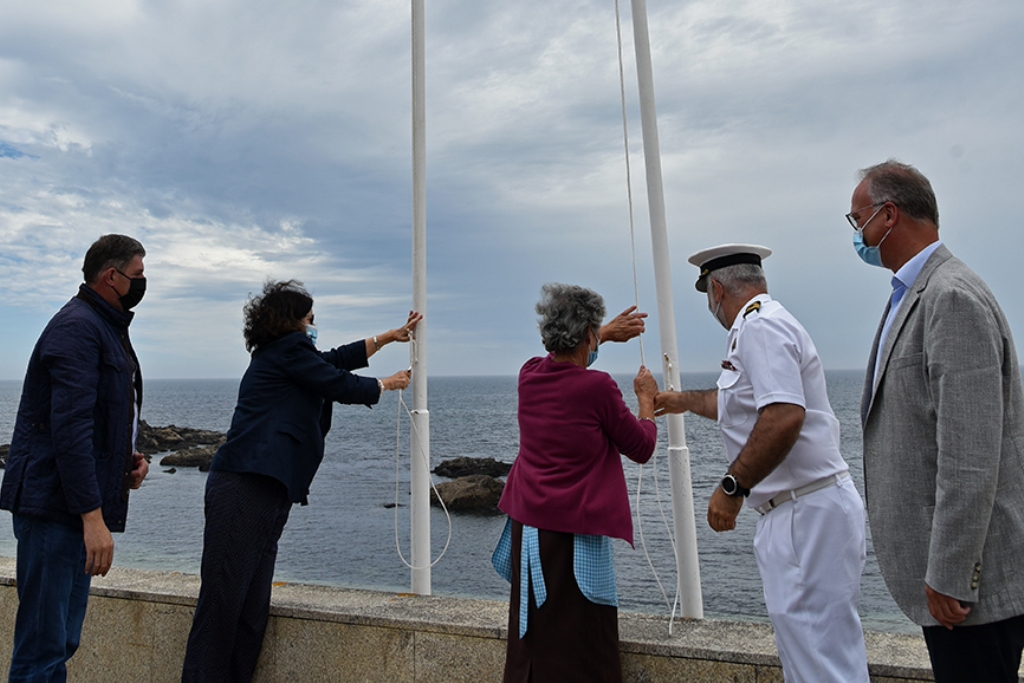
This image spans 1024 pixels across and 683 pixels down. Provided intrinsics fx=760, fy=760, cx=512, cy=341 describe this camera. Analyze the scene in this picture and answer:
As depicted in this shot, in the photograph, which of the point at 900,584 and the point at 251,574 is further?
the point at 251,574

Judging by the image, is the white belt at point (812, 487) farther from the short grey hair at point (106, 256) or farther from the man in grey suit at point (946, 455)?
the short grey hair at point (106, 256)

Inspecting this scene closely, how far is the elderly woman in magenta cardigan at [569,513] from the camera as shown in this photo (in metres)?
2.51

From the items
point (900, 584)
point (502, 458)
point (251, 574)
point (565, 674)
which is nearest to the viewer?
point (900, 584)

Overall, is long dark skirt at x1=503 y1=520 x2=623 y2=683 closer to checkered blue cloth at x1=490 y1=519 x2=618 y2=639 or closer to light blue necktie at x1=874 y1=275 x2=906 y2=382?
checkered blue cloth at x1=490 y1=519 x2=618 y2=639

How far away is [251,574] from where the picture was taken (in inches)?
121

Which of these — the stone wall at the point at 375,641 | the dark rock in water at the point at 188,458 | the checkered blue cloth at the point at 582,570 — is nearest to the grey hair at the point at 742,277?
the checkered blue cloth at the point at 582,570

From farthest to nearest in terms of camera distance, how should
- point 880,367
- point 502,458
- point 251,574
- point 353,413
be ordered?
point 353,413, point 502,458, point 251,574, point 880,367

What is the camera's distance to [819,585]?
2016 mm

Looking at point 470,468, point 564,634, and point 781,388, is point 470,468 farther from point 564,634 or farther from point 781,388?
point 781,388

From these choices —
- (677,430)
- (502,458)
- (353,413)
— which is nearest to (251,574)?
(677,430)

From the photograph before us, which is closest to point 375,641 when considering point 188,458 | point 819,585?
point 819,585

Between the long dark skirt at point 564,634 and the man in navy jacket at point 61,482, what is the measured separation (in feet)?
4.94

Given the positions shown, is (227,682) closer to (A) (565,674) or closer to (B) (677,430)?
(A) (565,674)

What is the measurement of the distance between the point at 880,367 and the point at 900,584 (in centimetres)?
54
